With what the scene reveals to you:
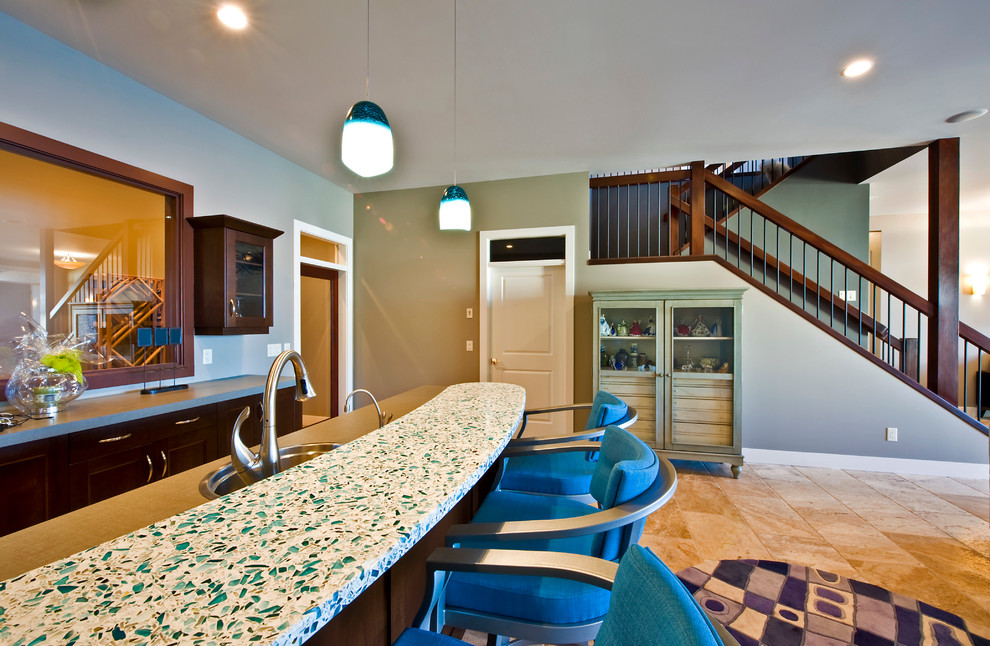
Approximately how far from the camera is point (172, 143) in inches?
110

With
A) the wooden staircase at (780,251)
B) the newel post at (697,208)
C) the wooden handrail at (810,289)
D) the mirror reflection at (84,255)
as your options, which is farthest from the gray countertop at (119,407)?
the wooden handrail at (810,289)

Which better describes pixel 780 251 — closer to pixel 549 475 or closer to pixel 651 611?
pixel 549 475

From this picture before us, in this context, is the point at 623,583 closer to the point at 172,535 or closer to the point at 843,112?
the point at 172,535

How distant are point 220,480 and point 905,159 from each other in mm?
5764

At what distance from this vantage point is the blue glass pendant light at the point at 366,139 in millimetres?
1556

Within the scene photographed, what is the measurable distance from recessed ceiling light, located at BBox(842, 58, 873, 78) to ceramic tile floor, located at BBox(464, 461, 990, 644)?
9.28 ft

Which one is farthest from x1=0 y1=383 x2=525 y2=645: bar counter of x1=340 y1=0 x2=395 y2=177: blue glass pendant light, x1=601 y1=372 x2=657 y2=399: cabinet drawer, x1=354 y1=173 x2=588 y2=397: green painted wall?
x1=354 y1=173 x2=588 y2=397: green painted wall

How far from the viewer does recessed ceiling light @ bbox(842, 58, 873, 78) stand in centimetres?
238

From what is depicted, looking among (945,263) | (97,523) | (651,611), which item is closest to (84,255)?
(97,523)

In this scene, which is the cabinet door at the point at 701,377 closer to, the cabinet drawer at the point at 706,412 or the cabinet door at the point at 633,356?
the cabinet drawer at the point at 706,412

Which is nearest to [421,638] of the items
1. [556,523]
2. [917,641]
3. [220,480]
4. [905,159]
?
[556,523]

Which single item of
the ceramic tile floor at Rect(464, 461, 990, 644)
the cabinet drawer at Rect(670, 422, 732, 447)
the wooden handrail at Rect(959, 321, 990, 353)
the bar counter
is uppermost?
the wooden handrail at Rect(959, 321, 990, 353)

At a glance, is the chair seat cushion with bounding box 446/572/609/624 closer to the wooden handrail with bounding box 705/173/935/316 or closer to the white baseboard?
the white baseboard

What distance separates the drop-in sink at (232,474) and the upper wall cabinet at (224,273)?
1960mm
